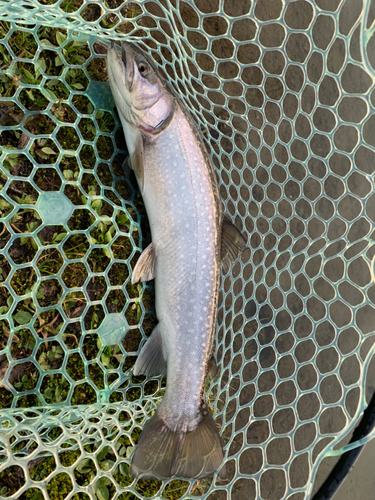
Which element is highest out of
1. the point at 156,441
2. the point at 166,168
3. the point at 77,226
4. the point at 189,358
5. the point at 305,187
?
the point at 166,168

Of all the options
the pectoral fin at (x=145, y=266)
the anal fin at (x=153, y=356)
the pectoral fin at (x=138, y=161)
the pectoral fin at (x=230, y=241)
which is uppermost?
the pectoral fin at (x=138, y=161)

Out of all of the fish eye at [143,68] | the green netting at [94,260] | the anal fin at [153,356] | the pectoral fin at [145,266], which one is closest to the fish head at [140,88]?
the fish eye at [143,68]

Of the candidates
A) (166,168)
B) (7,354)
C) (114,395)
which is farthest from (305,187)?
(7,354)

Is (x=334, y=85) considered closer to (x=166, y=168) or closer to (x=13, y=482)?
(x=166, y=168)

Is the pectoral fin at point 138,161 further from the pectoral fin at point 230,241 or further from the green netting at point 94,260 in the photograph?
the pectoral fin at point 230,241

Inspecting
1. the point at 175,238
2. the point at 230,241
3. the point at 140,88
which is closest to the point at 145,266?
the point at 175,238

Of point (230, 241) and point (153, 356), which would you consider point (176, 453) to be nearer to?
point (153, 356)

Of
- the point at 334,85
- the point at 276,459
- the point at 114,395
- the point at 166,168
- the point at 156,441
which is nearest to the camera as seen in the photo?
the point at 156,441
